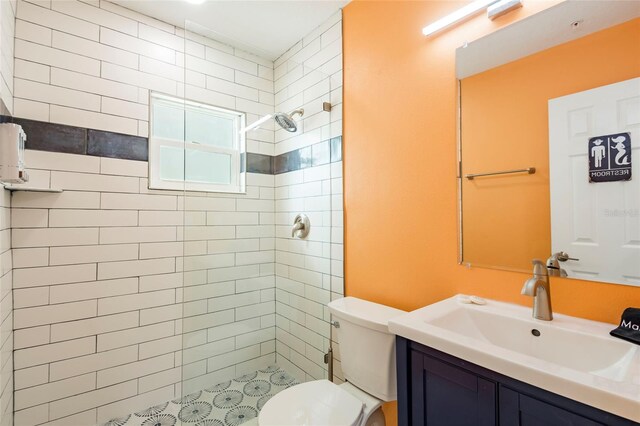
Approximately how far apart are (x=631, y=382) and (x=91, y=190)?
8.22ft

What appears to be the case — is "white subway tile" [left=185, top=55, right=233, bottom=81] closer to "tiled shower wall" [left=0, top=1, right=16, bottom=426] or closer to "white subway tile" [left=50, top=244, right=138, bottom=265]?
"tiled shower wall" [left=0, top=1, right=16, bottom=426]

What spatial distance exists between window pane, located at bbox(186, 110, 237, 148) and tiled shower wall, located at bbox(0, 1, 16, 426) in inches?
32.9

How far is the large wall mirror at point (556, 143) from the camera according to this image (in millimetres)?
975

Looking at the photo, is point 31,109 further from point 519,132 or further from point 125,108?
point 519,132

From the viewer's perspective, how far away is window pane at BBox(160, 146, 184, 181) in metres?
2.12

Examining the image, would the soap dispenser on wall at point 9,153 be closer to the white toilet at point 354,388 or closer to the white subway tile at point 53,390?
the white subway tile at point 53,390

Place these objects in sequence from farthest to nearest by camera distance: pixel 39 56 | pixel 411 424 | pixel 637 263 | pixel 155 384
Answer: pixel 155 384, pixel 39 56, pixel 411 424, pixel 637 263

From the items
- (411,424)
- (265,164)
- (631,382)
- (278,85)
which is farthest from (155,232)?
(631,382)

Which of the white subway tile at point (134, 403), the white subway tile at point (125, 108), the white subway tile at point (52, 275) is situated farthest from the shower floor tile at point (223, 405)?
the white subway tile at point (125, 108)

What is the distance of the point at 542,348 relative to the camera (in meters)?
1.01

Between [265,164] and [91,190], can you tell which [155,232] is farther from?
[265,164]

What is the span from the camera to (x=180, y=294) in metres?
2.17

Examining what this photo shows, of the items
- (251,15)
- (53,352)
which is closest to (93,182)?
(53,352)

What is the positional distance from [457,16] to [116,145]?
208 centimetres
